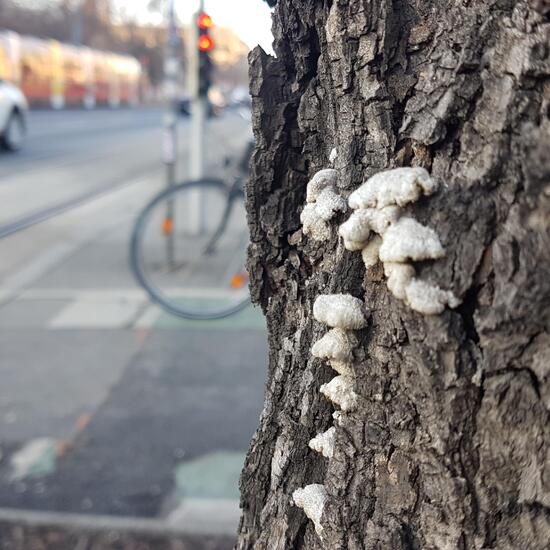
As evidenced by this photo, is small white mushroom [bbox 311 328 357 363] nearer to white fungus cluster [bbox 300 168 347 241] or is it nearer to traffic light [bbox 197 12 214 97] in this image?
white fungus cluster [bbox 300 168 347 241]

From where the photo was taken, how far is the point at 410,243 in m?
0.93

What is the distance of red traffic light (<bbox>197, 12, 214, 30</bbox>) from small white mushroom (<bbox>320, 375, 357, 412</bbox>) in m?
5.27

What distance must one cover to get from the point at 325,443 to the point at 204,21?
530 centimetres

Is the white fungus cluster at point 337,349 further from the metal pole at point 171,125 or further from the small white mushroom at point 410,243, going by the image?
the metal pole at point 171,125

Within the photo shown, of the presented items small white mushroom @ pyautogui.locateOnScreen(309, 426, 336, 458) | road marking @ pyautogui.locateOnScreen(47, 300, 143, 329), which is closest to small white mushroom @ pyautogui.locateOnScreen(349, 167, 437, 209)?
small white mushroom @ pyautogui.locateOnScreen(309, 426, 336, 458)

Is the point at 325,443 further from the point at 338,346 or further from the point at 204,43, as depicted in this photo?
the point at 204,43

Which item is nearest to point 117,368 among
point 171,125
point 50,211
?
point 171,125

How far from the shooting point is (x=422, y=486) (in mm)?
1062

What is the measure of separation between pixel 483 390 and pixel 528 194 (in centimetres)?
27

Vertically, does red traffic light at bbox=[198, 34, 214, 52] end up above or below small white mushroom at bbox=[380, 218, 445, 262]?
above

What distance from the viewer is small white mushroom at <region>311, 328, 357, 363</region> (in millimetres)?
1074

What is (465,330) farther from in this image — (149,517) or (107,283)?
(107,283)

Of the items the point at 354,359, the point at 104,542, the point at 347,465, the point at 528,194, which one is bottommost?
the point at 104,542

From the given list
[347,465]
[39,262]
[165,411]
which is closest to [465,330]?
[347,465]
